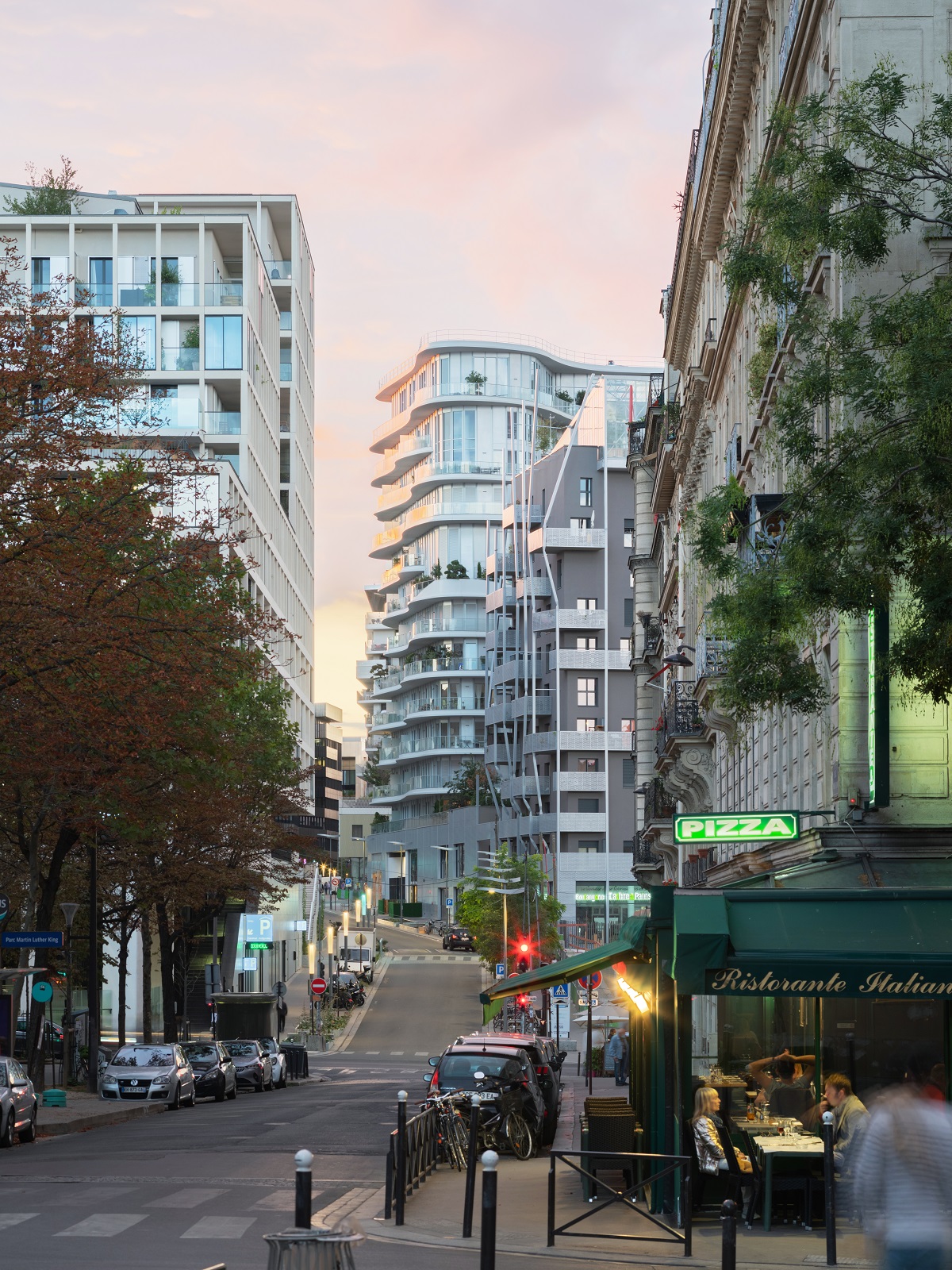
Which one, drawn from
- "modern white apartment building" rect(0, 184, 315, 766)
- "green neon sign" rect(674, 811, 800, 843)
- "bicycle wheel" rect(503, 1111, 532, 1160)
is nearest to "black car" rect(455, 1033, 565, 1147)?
"bicycle wheel" rect(503, 1111, 532, 1160)

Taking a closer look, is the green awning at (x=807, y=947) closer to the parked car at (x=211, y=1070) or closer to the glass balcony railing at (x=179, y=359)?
the parked car at (x=211, y=1070)

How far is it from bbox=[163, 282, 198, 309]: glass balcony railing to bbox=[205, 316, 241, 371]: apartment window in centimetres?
167

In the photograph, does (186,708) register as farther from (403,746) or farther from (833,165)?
(403,746)

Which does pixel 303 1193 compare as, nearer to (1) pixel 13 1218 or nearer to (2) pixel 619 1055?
(1) pixel 13 1218

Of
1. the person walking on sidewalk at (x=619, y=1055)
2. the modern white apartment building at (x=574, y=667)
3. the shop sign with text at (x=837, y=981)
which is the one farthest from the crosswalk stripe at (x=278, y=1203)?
the modern white apartment building at (x=574, y=667)

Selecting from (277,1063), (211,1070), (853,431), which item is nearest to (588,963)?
(853,431)

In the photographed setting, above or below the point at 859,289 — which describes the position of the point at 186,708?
below

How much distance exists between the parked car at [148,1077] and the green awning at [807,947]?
83.1ft

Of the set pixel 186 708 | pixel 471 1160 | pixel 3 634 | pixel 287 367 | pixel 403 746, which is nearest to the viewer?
pixel 471 1160

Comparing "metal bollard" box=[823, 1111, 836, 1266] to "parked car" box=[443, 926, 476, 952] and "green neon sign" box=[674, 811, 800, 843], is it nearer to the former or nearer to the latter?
"green neon sign" box=[674, 811, 800, 843]

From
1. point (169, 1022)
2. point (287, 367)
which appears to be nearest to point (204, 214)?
point (287, 367)

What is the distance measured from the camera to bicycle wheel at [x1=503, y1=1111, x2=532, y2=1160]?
2600 cm

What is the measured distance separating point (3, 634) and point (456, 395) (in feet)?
488

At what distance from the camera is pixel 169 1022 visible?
53688 millimetres
